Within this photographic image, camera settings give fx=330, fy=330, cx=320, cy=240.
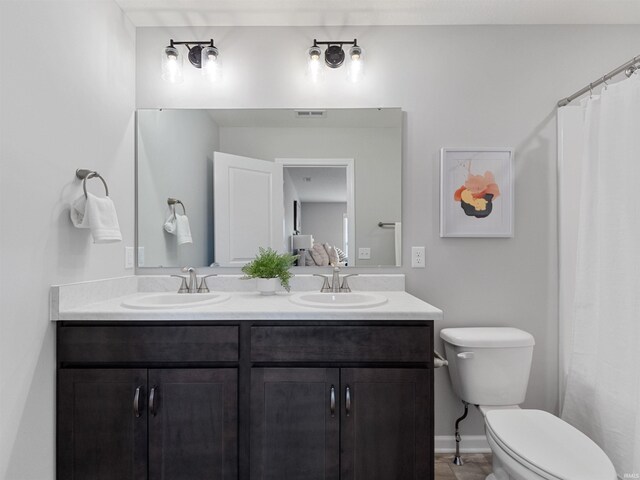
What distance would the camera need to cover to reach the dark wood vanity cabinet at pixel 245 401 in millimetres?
1301

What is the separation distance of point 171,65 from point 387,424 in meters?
2.08

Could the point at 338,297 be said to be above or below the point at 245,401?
above

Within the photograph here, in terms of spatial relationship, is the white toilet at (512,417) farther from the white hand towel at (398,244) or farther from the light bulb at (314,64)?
the light bulb at (314,64)

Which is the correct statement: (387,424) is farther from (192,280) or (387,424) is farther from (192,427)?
(192,280)

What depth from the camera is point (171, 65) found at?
183cm

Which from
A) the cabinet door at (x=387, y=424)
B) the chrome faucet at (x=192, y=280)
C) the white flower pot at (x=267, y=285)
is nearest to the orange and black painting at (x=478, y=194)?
the cabinet door at (x=387, y=424)

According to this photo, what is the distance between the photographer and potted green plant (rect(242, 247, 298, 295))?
1735 mm

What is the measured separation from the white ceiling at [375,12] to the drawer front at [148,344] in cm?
166

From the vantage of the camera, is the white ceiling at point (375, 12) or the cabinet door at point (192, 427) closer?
the cabinet door at point (192, 427)

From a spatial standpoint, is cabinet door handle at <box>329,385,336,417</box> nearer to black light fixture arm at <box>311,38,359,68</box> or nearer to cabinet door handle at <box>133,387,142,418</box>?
cabinet door handle at <box>133,387,142,418</box>

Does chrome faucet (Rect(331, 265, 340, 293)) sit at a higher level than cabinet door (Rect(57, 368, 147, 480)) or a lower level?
higher

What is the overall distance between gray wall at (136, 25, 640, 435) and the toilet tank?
26 cm

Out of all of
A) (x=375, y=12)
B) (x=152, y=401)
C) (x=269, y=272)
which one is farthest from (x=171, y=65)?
(x=152, y=401)

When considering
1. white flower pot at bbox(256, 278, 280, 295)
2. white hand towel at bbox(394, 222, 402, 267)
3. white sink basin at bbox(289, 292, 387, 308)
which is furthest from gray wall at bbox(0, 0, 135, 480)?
white hand towel at bbox(394, 222, 402, 267)
